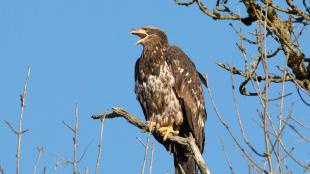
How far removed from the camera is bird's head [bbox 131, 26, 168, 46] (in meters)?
10.0

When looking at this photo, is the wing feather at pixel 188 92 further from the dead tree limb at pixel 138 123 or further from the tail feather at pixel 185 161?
the dead tree limb at pixel 138 123

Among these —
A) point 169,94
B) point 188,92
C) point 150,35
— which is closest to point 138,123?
point 169,94

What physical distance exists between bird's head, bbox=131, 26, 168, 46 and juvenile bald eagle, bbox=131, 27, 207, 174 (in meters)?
0.02

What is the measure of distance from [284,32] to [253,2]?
1.96 ft

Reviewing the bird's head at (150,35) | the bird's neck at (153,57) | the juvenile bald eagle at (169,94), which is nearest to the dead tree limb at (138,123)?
the juvenile bald eagle at (169,94)

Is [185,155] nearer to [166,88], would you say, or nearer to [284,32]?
[166,88]

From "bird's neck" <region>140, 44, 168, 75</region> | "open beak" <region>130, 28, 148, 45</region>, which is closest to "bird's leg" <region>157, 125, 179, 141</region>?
"bird's neck" <region>140, 44, 168, 75</region>

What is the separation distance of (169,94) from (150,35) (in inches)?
39.8

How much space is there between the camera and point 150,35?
1017cm

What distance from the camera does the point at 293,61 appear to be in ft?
26.2

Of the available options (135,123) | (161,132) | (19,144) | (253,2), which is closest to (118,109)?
(135,123)

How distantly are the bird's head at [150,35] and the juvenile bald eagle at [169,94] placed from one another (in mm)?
21

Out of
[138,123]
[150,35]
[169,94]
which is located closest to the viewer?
[138,123]

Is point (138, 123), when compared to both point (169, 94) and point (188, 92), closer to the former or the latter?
point (169, 94)
